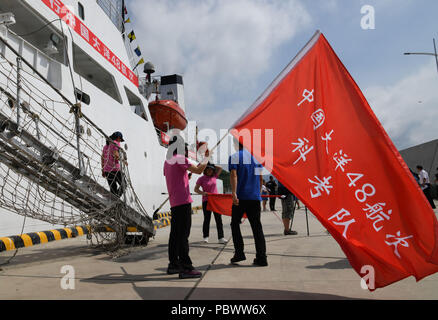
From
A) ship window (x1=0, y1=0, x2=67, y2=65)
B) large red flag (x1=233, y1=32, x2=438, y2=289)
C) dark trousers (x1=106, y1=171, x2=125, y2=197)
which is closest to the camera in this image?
large red flag (x1=233, y1=32, x2=438, y2=289)

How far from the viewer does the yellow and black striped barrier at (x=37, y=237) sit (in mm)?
5082

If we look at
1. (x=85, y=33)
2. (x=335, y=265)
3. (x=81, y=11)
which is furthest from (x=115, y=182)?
(x=81, y=11)

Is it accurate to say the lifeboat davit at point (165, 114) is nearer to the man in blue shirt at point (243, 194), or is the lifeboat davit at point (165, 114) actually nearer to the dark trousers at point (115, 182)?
the dark trousers at point (115, 182)

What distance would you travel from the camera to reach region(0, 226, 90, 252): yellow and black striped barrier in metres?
5.08

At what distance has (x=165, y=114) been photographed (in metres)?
13.8

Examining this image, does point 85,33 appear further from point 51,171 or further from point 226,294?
point 226,294

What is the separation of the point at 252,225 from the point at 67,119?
14.1 feet

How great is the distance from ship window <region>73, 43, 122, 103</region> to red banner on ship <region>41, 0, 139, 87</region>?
0.38m

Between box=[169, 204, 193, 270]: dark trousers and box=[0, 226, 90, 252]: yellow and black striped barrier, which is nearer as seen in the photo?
box=[169, 204, 193, 270]: dark trousers

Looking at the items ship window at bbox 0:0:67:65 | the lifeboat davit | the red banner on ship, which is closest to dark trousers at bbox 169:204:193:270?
ship window at bbox 0:0:67:65

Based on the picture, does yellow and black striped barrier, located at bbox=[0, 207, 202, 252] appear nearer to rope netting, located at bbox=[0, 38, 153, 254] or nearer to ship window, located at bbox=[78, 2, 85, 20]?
rope netting, located at bbox=[0, 38, 153, 254]

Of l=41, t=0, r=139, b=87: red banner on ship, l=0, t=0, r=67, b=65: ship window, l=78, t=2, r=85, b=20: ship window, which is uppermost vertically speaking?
l=78, t=2, r=85, b=20: ship window

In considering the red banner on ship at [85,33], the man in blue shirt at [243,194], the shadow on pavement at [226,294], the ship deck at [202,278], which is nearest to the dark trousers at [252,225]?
the man in blue shirt at [243,194]
